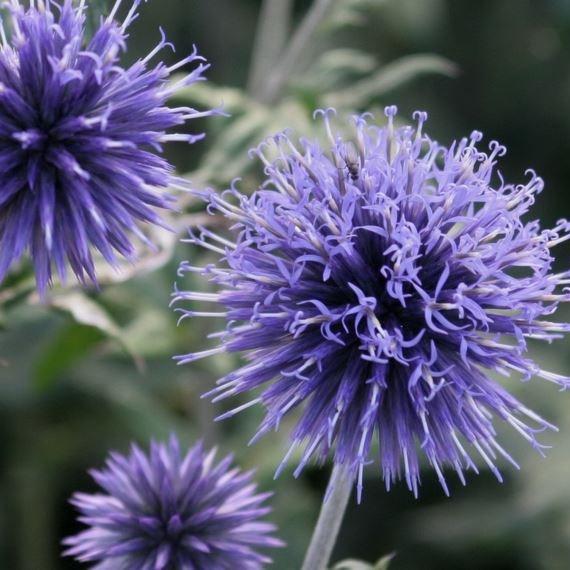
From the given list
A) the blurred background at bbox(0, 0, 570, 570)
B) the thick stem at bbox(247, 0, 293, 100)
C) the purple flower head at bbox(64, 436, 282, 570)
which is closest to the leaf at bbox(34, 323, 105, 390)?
the blurred background at bbox(0, 0, 570, 570)

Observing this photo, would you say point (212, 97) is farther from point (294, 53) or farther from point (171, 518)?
point (171, 518)

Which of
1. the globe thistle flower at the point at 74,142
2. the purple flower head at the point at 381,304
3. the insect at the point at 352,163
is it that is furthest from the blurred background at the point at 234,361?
the insect at the point at 352,163

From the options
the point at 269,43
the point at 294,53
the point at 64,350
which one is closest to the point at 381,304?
the point at 64,350

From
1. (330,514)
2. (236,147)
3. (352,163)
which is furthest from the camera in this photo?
(236,147)

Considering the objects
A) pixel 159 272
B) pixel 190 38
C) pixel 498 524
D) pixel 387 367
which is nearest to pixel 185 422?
pixel 159 272

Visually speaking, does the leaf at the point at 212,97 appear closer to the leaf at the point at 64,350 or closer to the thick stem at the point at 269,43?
the thick stem at the point at 269,43

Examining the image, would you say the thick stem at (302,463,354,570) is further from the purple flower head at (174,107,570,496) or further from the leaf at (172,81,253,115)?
the leaf at (172,81,253,115)

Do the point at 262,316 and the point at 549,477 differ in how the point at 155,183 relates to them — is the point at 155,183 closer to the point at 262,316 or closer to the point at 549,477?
the point at 262,316
